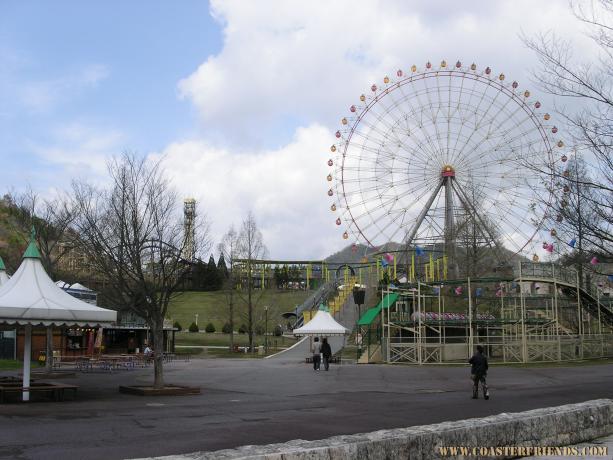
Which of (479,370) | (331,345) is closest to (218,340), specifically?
(331,345)

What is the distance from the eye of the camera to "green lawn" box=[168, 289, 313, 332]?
6794 cm

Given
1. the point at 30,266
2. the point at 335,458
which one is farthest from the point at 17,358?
the point at 335,458

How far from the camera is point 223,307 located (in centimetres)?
6650

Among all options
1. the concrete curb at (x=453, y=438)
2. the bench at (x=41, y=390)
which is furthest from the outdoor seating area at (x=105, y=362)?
the concrete curb at (x=453, y=438)

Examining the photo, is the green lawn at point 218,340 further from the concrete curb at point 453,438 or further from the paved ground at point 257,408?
the concrete curb at point 453,438

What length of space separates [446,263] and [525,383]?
96.6ft

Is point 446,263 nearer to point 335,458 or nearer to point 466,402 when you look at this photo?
point 466,402

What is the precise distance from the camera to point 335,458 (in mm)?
7016

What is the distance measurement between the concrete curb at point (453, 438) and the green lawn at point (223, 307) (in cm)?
5211

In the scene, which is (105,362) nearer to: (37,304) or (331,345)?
(37,304)

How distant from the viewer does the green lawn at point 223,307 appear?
6794 centimetres

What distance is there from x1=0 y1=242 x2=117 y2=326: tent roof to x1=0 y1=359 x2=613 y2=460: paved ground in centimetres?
220

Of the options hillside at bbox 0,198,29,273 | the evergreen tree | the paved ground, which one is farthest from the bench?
the evergreen tree

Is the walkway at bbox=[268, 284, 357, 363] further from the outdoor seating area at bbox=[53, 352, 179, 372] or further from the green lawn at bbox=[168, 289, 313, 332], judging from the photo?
the green lawn at bbox=[168, 289, 313, 332]
